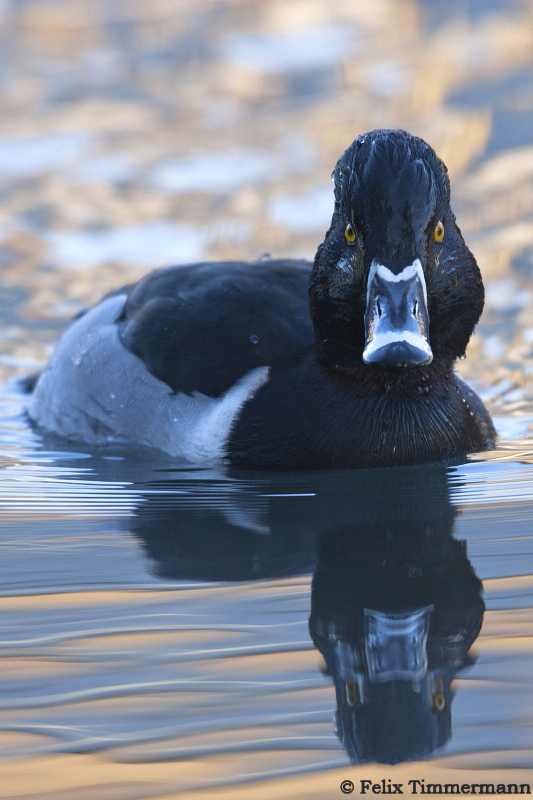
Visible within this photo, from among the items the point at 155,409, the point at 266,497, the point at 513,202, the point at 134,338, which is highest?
the point at 513,202

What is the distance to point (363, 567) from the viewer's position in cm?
363

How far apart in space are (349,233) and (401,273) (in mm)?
377

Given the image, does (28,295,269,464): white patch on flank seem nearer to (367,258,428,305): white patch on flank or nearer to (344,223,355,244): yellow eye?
(344,223,355,244): yellow eye

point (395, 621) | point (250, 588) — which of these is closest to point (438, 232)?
point (250, 588)

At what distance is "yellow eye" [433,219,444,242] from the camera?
452 centimetres

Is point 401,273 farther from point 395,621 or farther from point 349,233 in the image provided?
point 395,621

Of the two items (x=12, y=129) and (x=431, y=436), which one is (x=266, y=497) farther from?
(x=12, y=129)

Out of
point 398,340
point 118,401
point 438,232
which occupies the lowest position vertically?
point 118,401

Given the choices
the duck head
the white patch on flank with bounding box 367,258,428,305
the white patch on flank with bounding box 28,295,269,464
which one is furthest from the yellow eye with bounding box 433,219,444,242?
the white patch on flank with bounding box 28,295,269,464

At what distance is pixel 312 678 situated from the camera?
2.81 m

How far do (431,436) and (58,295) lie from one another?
17.2ft

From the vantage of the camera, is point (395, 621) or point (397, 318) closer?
A: point (395, 621)

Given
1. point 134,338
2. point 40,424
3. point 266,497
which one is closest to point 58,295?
point 40,424

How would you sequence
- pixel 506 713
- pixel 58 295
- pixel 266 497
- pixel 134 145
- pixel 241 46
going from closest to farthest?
pixel 506 713 → pixel 266 497 → pixel 58 295 → pixel 134 145 → pixel 241 46
